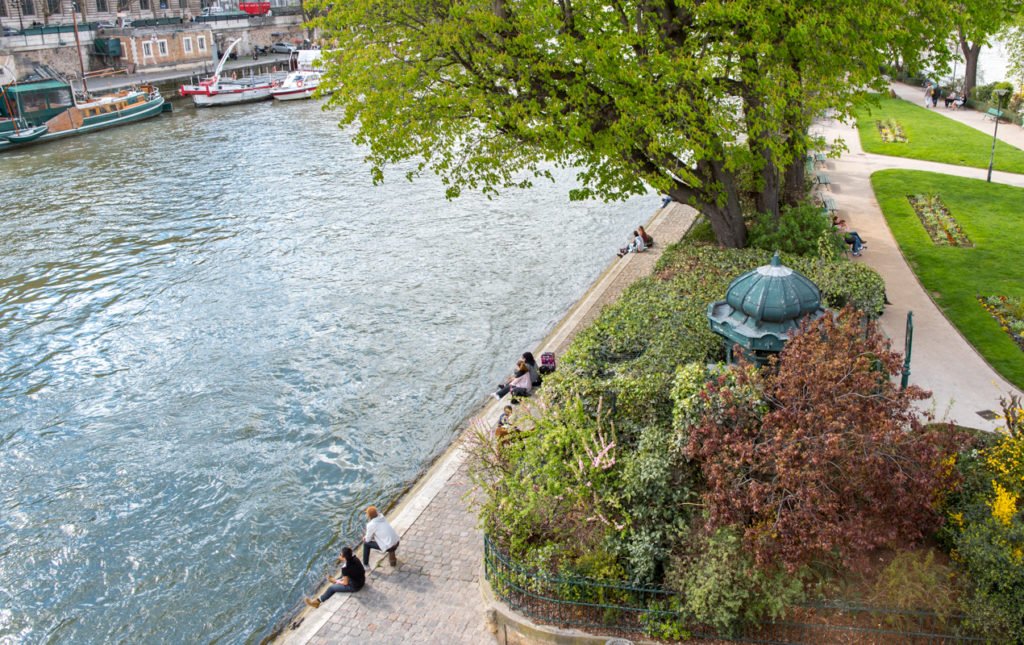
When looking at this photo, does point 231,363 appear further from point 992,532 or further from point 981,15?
point 981,15

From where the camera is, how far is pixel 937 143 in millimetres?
43750

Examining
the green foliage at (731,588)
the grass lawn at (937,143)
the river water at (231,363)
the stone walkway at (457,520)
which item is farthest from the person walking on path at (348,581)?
the grass lawn at (937,143)

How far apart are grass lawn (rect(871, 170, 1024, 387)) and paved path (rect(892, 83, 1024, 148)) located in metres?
9.94

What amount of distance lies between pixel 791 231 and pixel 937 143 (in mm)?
24695

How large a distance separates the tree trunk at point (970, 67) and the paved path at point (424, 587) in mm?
47455

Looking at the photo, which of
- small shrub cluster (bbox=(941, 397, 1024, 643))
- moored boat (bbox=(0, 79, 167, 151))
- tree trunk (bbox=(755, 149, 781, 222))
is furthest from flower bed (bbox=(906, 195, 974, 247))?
moored boat (bbox=(0, 79, 167, 151))

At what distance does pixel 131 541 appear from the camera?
17062mm

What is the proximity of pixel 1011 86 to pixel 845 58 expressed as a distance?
32.9m

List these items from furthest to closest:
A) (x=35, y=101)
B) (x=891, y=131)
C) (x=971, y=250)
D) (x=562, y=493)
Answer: (x=35, y=101), (x=891, y=131), (x=971, y=250), (x=562, y=493)

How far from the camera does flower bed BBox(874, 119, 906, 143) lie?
4550cm

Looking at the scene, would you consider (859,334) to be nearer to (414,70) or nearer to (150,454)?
(414,70)

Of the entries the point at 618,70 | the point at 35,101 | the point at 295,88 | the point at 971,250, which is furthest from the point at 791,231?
the point at 295,88

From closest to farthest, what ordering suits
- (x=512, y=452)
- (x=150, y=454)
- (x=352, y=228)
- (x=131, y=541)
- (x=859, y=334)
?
(x=859, y=334), (x=512, y=452), (x=131, y=541), (x=150, y=454), (x=352, y=228)

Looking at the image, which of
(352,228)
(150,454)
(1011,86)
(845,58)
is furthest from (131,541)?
(1011,86)
